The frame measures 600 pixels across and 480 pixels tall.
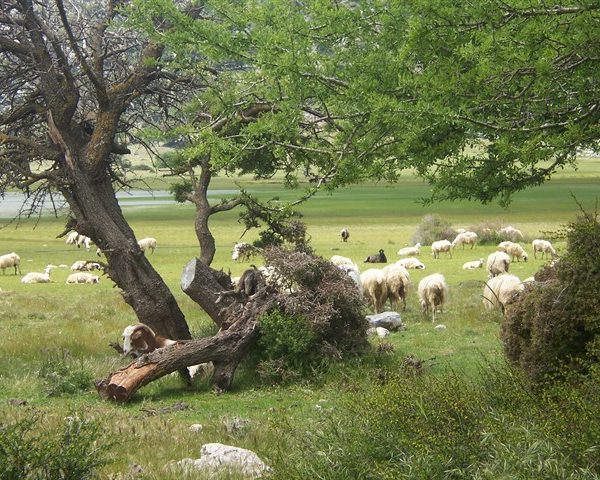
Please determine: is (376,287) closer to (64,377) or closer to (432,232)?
(64,377)

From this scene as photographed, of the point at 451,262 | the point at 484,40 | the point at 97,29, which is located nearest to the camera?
the point at 484,40

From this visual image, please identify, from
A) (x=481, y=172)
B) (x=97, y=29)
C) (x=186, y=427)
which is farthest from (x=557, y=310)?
(x=97, y=29)

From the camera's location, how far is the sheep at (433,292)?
20734 mm

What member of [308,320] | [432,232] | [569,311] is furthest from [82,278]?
[569,311]

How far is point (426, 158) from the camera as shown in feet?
32.1

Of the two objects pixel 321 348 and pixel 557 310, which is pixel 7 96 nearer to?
pixel 321 348

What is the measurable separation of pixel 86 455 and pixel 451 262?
3340cm

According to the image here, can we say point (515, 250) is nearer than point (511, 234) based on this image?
Yes

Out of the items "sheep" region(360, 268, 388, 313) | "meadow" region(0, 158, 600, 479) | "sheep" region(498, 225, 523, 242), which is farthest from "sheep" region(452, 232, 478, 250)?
"sheep" region(360, 268, 388, 313)

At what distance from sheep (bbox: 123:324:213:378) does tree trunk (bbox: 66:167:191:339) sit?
5.00 ft

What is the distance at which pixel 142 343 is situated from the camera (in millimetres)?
15336

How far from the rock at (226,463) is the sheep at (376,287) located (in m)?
14.1

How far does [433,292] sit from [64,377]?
9.38m

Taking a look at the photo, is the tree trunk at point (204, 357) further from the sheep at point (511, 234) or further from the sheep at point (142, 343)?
the sheep at point (511, 234)
